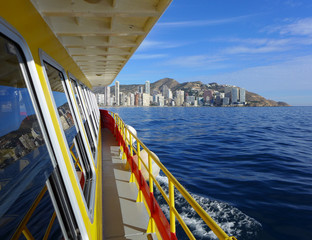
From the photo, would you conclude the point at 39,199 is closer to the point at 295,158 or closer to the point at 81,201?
the point at 81,201

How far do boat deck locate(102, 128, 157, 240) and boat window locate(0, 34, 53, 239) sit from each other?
2.07m

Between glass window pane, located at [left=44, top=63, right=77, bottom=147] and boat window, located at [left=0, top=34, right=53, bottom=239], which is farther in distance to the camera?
glass window pane, located at [left=44, top=63, right=77, bottom=147]

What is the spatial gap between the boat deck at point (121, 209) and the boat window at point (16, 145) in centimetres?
207

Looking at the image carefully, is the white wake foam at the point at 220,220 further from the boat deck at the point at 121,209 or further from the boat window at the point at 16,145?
the boat window at the point at 16,145

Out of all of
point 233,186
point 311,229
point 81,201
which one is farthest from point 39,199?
point 233,186

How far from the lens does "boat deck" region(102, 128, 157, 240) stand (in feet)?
10.6

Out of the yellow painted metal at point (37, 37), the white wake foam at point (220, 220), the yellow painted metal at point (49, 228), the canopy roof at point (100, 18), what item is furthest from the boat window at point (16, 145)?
the white wake foam at point (220, 220)

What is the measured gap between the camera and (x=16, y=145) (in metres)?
1.31

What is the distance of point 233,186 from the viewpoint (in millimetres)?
7957

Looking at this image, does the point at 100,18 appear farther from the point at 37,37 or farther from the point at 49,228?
the point at 49,228

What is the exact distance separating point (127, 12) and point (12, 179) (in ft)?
7.77

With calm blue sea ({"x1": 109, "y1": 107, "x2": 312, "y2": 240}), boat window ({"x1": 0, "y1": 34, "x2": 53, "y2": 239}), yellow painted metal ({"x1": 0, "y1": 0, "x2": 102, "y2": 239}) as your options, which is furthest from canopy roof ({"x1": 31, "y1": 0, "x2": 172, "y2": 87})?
calm blue sea ({"x1": 109, "y1": 107, "x2": 312, "y2": 240})

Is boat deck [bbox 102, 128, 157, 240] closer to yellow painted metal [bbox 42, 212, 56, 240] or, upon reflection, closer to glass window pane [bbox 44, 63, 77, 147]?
yellow painted metal [bbox 42, 212, 56, 240]

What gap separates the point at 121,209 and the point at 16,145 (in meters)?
3.02
